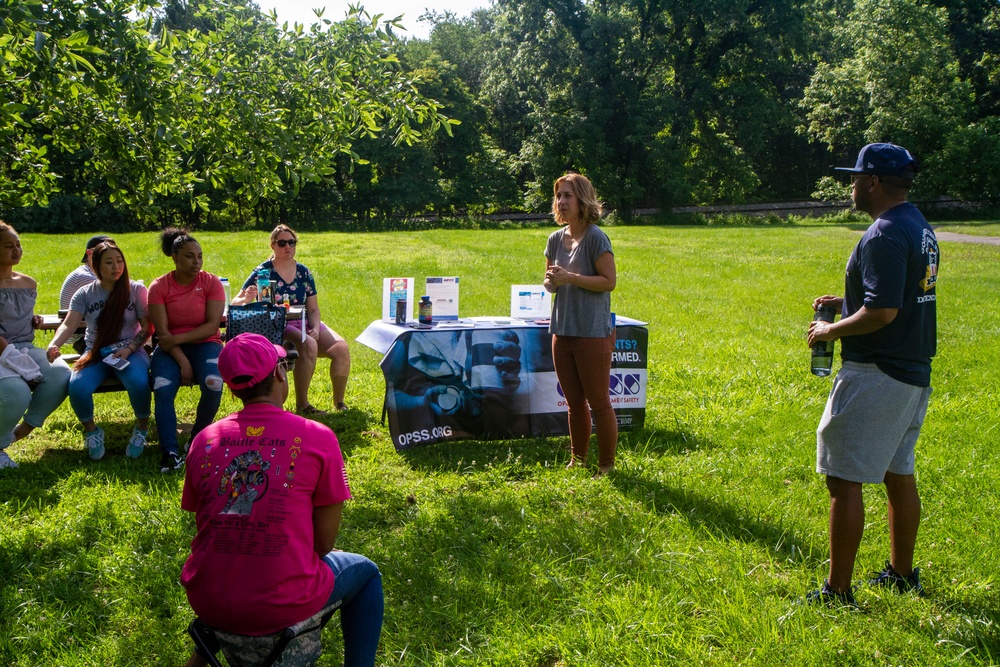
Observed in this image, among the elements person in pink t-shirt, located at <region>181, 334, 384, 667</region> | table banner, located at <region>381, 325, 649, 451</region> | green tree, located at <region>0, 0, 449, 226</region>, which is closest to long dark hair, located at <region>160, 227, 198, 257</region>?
green tree, located at <region>0, 0, 449, 226</region>

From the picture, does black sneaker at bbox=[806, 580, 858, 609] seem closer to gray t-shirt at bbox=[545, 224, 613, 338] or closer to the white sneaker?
gray t-shirt at bbox=[545, 224, 613, 338]

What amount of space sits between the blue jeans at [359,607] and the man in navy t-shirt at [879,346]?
1.94m

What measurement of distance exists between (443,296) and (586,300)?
1.61 m

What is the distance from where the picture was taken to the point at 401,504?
4902 mm

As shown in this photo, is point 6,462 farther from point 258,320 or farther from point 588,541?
point 588,541

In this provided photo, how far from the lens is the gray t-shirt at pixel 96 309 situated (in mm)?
6031

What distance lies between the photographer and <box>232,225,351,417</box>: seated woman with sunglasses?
668 cm

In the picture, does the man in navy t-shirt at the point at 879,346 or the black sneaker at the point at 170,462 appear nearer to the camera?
the man in navy t-shirt at the point at 879,346

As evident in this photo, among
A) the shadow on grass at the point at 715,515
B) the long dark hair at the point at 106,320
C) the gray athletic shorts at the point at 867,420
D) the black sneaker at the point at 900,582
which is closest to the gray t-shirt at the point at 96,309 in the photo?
the long dark hair at the point at 106,320

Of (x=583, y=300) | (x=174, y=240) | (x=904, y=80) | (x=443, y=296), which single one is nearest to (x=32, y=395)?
(x=174, y=240)

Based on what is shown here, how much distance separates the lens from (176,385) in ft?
19.3

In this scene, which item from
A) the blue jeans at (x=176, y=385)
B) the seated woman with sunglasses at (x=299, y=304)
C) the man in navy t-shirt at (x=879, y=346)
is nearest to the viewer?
the man in navy t-shirt at (x=879, y=346)

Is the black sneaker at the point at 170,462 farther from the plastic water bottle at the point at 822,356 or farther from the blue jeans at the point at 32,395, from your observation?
the plastic water bottle at the point at 822,356

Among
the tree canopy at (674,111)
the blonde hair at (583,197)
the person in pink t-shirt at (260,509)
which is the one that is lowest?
the person in pink t-shirt at (260,509)
